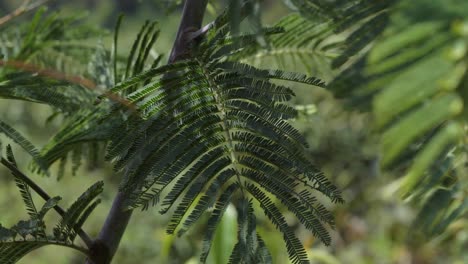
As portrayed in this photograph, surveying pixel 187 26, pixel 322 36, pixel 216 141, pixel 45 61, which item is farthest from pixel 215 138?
pixel 45 61

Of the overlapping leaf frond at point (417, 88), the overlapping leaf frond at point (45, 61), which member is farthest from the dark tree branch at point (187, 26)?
the overlapping leaf frond at point (417, 88)

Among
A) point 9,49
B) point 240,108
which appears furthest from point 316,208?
point 9,49

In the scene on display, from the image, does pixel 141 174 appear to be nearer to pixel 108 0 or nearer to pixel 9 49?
pixel 9 49

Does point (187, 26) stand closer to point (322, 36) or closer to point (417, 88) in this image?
point (322, 36)

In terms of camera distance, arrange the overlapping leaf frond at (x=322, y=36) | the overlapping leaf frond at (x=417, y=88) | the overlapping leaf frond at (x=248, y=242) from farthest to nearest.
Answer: the overlapping leaf frond at (x=248, y=242)
the overlapping leaf frond at (x=322, y=36)
the overlapping leaf frond at (x=417, y=88)

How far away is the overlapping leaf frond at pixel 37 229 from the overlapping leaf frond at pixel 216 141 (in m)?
0.08

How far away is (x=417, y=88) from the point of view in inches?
12.3

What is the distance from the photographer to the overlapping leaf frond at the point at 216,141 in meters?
0.54

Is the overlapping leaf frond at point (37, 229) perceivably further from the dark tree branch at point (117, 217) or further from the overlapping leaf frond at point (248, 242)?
the overlapping leaf frond at point (248, 242)

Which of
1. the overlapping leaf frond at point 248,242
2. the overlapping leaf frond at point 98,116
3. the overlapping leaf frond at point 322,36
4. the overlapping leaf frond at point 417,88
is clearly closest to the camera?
the overlapping leaf frond at point 417,88

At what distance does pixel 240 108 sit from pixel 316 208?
0.35 ft

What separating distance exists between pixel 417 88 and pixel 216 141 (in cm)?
27

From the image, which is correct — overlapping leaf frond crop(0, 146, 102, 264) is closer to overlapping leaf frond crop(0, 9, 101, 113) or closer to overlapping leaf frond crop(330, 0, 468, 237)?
overlapping leaf frond crop(0, 9, 101, 113)

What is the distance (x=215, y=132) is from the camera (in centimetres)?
56
